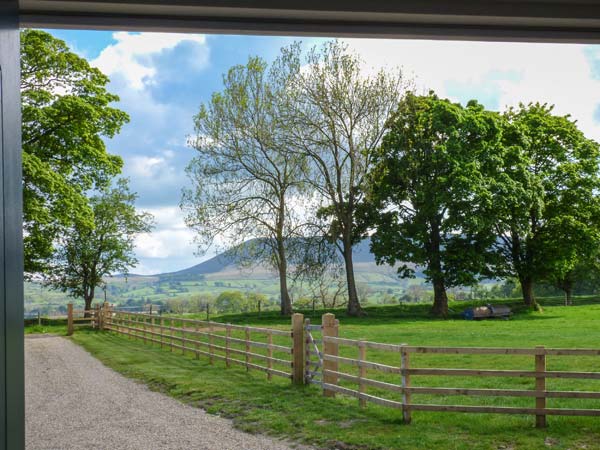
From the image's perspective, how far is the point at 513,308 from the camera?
47.6 ft

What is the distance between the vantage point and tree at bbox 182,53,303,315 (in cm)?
1349

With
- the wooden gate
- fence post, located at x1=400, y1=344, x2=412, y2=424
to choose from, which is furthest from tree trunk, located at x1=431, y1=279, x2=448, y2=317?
fence post, located at x1=400, y1=344, x2=412, y2=424

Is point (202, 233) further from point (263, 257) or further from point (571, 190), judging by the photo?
point (571, 190)

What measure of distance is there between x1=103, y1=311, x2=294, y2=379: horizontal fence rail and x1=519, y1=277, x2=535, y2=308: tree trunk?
19.7 feet

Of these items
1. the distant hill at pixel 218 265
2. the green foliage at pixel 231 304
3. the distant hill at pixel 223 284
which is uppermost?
the distant hill at pixel 218 265

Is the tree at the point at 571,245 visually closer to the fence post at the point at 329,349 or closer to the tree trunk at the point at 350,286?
the tree trunk at the point at 350,286

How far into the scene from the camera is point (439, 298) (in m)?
14.2

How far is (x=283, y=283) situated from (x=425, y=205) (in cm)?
339

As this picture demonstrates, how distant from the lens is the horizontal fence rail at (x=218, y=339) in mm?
6500

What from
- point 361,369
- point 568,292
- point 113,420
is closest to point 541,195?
point 568,292

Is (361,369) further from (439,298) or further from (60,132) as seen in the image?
(439,298)

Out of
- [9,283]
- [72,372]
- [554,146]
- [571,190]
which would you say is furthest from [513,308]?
[9,283]

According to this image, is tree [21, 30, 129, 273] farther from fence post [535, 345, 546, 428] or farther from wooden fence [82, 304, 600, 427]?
fence post [535, 345, 546, 428]

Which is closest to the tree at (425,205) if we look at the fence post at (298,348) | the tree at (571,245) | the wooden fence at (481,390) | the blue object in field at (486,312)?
the blue object in field at (486,312)
